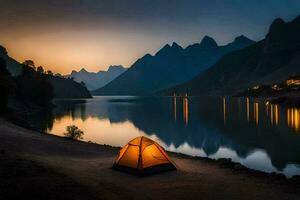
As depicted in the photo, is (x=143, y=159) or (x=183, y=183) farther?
(x=143, y=159)

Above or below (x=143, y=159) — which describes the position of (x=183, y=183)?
below

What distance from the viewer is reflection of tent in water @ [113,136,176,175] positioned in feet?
57.6

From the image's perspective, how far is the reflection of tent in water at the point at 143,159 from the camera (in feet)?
57.6

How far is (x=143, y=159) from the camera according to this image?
17.9 metres

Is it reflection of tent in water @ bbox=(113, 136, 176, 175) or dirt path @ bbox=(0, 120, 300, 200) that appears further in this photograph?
reflection of tent in water @ bbox=(113, 136, 176, 175)

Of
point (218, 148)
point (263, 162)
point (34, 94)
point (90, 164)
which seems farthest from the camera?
point (34, 94)

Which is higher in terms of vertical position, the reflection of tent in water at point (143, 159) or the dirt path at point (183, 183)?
the reflection of tent in water at point (143, 159)

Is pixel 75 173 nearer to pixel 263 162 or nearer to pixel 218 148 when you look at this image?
pixel 263 162

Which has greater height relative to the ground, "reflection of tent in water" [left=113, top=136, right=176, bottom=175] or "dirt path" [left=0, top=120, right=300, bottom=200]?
"reflection of tent in water" [left=113, top=136, right=176, bottom=175]

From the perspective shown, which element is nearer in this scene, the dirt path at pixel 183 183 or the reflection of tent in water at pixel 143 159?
the dirt path at pixel 183 183

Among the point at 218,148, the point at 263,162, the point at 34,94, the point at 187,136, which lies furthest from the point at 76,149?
the point at 34,94

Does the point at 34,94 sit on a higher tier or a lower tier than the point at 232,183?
higher

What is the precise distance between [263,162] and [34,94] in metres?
93.4

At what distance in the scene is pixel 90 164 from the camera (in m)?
19.7
